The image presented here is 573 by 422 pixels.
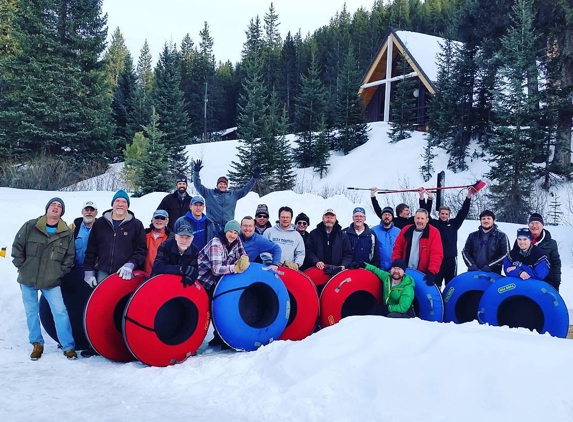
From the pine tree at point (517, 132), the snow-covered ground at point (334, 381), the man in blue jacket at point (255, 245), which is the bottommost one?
the snow-covered ground at point (334, 381)

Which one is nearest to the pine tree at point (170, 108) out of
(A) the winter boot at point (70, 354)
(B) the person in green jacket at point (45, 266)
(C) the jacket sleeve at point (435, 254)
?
(B) the person in green jacket at point (45, 266)

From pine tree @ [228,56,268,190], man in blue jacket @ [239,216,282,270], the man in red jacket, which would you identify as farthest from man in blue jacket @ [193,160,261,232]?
pine tree @ [228,56,268,190]

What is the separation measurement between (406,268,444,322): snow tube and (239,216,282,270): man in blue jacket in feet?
6.11

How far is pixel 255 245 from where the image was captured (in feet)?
19.7

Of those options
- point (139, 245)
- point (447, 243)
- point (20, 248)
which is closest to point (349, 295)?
point (447, 243)

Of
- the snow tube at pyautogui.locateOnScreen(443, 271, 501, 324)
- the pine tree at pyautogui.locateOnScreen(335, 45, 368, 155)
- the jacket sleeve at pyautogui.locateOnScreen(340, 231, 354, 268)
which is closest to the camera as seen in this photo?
the snow tube at pyautogui.locateOnScreen(443, 271, 501, 324)

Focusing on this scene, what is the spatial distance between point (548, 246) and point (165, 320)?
4874 millimetres

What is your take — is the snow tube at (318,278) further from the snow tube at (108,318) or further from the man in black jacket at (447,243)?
the snow tube at (108,318)

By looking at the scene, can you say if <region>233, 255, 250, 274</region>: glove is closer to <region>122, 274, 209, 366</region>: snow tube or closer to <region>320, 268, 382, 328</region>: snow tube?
<region>122, 274, 209, 366</region>: snow tube

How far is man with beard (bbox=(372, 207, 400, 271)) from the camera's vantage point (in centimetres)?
692

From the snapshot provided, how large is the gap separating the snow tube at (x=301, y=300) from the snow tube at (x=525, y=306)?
2.19 m

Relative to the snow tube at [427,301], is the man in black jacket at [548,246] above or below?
above

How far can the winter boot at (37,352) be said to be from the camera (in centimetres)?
520

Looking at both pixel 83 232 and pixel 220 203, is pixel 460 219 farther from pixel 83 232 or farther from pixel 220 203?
pixel 83 232
